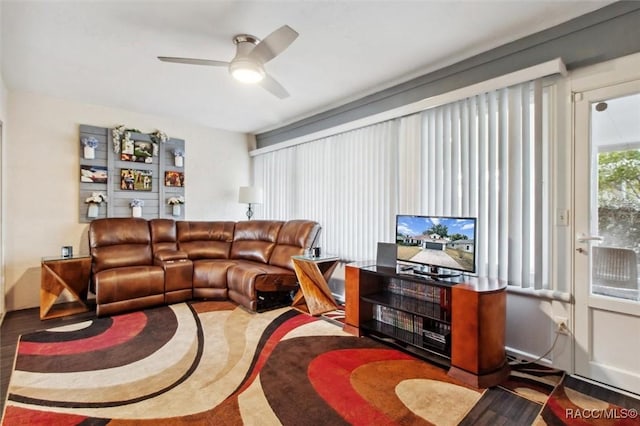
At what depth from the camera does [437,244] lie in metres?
2.58

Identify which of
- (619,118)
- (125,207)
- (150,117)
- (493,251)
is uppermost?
(150,117)

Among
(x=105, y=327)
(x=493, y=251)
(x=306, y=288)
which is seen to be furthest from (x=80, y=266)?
(x=493, y=251)

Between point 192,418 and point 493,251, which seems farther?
point 493,251

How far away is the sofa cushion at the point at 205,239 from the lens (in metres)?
4.55

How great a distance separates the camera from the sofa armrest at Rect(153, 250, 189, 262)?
4074 millimetres

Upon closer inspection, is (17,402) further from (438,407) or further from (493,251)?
(493,251)

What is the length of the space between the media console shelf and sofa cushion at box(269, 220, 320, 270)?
1168 millimetres

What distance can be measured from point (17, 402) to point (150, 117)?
3814 millimetres

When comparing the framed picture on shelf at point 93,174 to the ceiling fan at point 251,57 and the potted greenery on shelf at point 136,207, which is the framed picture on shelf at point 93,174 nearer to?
the potted greenery on shelf at point 136,207

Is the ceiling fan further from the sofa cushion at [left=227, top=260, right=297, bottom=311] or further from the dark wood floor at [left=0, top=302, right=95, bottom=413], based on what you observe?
the dark wood floor at [left=0, top=302, right=95, bottom=413]

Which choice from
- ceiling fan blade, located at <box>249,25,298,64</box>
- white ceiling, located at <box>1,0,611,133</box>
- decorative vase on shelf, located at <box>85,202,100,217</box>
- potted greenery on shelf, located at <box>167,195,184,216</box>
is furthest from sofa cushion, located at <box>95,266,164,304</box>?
ceiling fan blade, located at <box>249,25,298,64</box>

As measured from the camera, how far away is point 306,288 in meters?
3.58

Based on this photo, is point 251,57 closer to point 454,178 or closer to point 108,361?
point 454,178

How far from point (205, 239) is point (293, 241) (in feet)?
4.93
